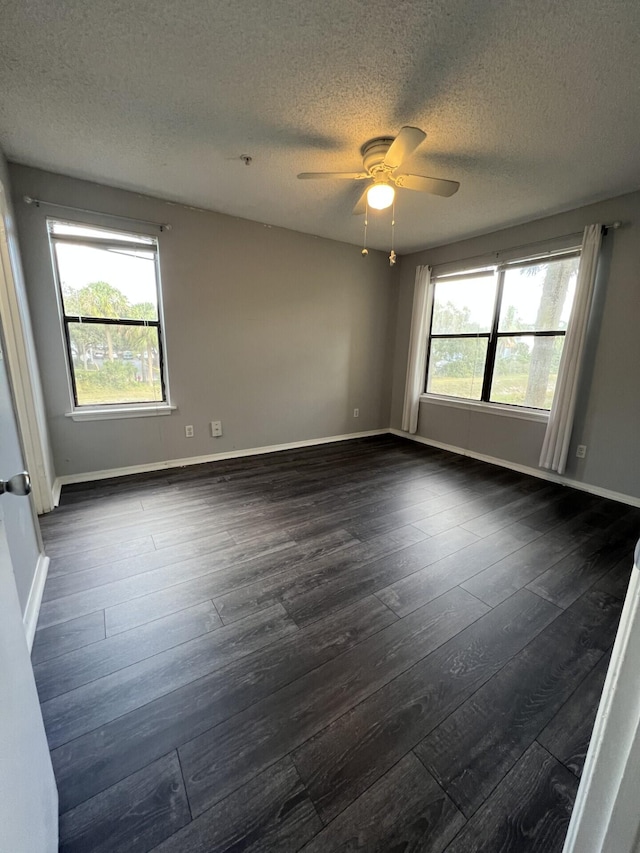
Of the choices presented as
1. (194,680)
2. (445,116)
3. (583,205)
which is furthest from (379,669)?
(583,205)

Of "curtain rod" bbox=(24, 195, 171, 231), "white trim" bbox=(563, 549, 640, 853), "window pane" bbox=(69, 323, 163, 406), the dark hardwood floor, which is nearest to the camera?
"white trim" bbox=(563, 549, 640, 853)

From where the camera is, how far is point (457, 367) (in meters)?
4.24

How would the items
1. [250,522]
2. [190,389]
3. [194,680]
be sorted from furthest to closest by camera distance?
[190,389], [250,522], [194,680]

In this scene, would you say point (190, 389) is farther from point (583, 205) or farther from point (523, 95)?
point (583, 205)

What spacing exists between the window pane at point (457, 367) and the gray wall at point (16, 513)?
4.14 metres

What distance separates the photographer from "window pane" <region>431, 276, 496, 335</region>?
3830 millimetres

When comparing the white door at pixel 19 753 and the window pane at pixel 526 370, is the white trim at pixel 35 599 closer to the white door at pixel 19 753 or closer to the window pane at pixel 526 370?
the white door at pixel 19 753

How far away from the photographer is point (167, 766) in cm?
104

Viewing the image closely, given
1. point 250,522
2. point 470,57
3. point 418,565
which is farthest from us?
point 250,522

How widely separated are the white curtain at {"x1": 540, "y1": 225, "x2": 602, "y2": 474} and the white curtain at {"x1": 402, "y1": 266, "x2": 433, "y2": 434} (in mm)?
1653

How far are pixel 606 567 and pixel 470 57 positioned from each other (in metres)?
2.76

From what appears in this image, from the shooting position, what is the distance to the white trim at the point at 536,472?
116 inches

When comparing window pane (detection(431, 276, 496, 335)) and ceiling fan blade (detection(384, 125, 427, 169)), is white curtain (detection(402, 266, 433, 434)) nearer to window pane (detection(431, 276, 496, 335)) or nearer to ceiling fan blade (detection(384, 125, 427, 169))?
window pane (detection(431, 276, 496, 335))

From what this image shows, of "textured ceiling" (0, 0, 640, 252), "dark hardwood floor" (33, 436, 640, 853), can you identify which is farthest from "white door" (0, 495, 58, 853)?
"textured ceiling" (0, 0, 640, 252)
